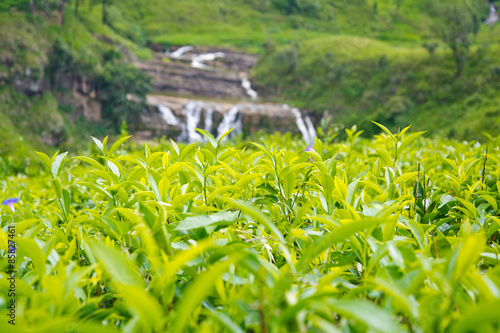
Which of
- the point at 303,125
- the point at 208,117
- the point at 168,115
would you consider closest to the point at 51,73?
the point at 168,115

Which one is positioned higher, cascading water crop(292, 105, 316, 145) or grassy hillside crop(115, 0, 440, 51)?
grassy hillside crop(115, 0, 440, 51)

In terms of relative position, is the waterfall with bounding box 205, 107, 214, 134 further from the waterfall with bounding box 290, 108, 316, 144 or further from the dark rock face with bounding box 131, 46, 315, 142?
the waterfall with bounding box 290, 108, 316, 144

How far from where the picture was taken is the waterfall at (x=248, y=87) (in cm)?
3778

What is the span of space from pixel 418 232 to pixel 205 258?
505 mm

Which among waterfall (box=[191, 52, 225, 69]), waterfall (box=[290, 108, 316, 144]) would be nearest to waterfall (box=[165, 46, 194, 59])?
waterfall (box=[191, 52, 225, 69])

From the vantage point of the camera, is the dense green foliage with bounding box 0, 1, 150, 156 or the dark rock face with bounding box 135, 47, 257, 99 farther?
the dark rock face with bounding box 135, 47, 257, 99

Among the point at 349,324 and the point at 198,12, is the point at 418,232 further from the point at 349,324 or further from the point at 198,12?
the point at 198,12

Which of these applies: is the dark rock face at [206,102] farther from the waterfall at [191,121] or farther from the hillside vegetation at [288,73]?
the hillside vegetation at [288,73]

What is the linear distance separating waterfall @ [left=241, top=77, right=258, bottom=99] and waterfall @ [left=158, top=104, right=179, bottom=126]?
1095 cm

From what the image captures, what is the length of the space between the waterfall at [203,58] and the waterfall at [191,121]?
13.3m

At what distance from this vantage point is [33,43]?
99.6 feet

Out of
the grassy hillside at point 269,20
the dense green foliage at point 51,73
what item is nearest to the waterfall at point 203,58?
the grassy hillside at point 269,20

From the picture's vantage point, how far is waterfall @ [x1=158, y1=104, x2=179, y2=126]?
1109 inches

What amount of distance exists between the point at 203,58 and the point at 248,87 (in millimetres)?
8857
